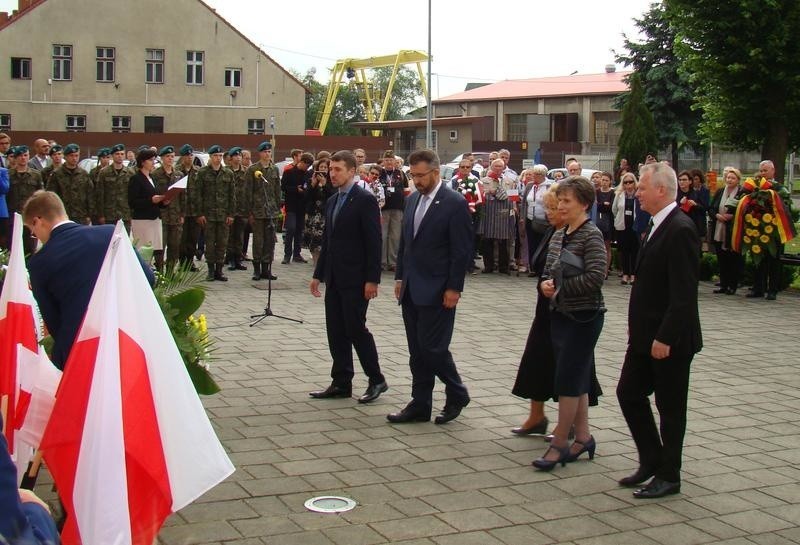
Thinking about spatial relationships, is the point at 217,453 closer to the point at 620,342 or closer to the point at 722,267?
the point at 620,342

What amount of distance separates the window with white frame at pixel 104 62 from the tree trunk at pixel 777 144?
37.2m

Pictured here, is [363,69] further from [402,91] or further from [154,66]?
[402,91]

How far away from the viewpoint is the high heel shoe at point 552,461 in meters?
6.69

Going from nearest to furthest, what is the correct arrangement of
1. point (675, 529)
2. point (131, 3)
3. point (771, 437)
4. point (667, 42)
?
point (675, 529), point (771, 437), point (667, 42), point (131, 3)

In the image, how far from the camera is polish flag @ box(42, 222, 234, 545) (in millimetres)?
4426

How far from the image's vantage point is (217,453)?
4898 millimetres

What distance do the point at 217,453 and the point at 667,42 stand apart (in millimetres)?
46269

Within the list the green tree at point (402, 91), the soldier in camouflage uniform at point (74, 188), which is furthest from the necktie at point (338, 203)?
the green tree at point (402, 91)

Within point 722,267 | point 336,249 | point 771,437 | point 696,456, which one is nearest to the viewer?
point 696,456

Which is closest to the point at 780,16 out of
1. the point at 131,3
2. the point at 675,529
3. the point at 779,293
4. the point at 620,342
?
the point at 779,293

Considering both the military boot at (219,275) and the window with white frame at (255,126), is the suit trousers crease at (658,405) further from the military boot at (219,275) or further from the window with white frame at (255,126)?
the window with white frame at (255,126)

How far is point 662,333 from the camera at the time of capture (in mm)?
5988

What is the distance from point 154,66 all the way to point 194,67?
81.3 inches

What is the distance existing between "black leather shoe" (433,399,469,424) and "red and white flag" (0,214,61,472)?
9.84 feet
